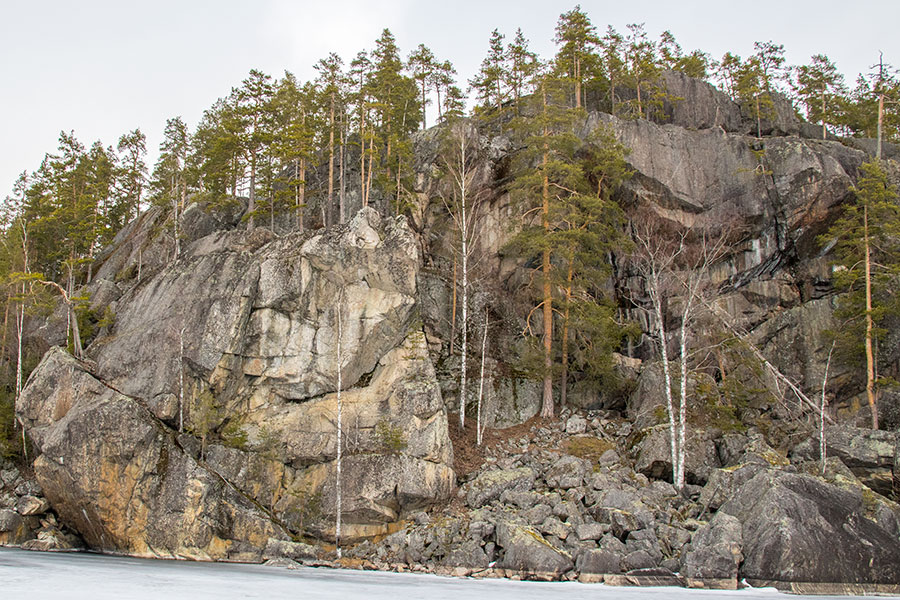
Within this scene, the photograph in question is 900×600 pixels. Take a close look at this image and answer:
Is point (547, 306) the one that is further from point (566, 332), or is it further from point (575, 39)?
point (575, 39)

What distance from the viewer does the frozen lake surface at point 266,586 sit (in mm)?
10156

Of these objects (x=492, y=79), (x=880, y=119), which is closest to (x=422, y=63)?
(x=492, y=79)

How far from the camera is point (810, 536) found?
599 inches

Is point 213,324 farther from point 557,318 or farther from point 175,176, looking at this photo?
point 175,176

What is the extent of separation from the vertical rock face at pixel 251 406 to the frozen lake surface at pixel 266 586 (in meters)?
4.61

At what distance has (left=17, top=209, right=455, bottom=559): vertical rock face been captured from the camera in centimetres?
2120

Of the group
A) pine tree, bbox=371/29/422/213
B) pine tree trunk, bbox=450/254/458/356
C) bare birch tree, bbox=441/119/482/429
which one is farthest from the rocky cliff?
pine tree, bbox=371/29/422/213

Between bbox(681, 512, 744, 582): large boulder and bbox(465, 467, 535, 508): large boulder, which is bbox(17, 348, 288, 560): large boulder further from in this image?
bbox(681, 512, 744, 582): large boulder

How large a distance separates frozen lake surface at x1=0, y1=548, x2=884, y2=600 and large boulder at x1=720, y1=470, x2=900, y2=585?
4.28 feet

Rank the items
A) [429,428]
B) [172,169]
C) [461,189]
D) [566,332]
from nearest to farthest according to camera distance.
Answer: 1. [429,428]
2. [566,332]
3. [461,189]
4. [172,169]

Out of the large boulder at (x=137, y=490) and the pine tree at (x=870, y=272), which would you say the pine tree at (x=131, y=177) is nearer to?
the large boulder at (x=137, y=490)

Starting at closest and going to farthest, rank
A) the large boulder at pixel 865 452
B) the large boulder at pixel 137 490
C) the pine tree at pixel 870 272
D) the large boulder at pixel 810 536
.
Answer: the large boulder at pixel 810 536 → the large boulder at pixel 865 452 → the large boulder at pixel 137 490 → the pine tree at pixel 870 272

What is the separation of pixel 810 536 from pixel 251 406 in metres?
20.5

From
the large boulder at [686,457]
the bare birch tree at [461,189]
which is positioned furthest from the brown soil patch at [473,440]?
the large boulder at [686,457]
